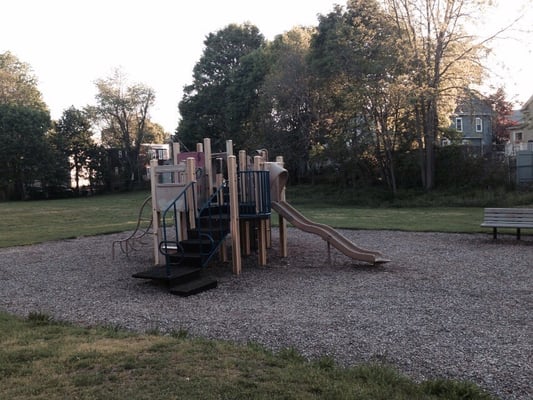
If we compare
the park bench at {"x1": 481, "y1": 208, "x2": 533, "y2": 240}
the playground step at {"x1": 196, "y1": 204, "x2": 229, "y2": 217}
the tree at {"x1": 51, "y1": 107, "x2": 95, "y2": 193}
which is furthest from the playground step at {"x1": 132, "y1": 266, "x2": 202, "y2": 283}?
the tree at {"x1": 51, "y1": 107, "x2": 95, "y2": 193}

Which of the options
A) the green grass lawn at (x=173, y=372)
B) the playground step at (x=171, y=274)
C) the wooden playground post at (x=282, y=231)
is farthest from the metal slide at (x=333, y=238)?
the green grass lawn at (x=173, y=372)

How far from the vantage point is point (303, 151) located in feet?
111

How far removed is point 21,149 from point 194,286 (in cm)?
4721

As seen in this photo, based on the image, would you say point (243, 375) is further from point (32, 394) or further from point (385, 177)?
point (385, 177)

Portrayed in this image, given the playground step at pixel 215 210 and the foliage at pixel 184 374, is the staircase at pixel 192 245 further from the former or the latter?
the foliage at pixel 184 374

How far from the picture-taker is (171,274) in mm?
7891

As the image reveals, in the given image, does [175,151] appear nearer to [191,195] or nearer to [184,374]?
[191,195]

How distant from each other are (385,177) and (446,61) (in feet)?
26.5

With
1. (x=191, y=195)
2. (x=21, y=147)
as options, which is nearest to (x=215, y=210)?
(x=191, y=195)

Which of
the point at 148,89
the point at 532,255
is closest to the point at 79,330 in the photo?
the point at 532,255

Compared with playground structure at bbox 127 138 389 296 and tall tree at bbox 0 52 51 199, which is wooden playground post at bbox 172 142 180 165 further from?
tall tree at bbox 0 52 51 199

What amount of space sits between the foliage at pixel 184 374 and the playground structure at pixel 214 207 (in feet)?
11.5

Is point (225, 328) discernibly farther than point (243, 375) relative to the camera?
Yes

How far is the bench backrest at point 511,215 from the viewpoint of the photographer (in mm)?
12109
